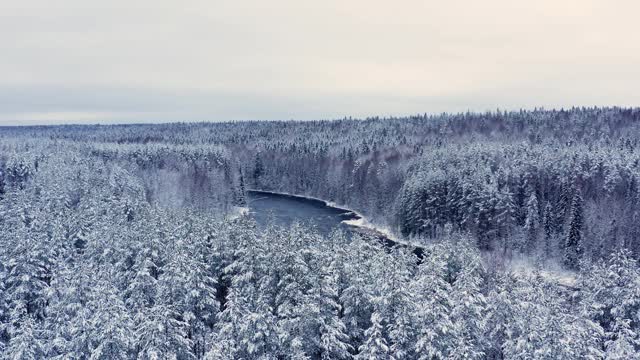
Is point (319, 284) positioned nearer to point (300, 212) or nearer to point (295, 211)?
point (300, 212)

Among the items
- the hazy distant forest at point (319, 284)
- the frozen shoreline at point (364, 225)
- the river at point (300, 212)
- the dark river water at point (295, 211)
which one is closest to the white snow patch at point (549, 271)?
the hazy distant forest at point (319, 284)

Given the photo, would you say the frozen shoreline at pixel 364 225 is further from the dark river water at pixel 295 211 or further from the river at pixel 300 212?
the dark river water at pixel 295 211

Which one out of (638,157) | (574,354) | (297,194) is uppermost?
(638,157)

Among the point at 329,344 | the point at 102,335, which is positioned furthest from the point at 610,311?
the point at 102,335

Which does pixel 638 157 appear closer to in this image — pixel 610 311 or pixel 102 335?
pixel 610 311

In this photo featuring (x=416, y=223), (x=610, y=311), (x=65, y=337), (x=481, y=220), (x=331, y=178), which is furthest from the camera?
(x=331, y=178)

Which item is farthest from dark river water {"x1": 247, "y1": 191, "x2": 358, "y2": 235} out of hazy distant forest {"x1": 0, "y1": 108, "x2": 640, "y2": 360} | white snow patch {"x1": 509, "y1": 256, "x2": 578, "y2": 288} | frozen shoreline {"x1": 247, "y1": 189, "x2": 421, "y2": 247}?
white snow patch {"x1": 509, "y1": 256, "x2": 578, "y2": 288}

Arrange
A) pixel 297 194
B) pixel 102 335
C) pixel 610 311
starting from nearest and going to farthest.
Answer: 1. pixel 102 335
2. pixel 610 311
3. pixel 297 194

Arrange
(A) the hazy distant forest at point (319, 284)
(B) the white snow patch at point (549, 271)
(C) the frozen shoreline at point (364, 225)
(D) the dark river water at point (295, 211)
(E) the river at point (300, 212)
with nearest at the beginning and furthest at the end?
(A) the hazy distant forest at point (319, 284), (B) the white snow patch at point (549, 271), (C) the frozen shoreline at point (364, 225), (E) the river at point (300, 212), (D) the dark river water at point (295, 211)

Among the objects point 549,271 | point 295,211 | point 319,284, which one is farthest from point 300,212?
point 319,284
